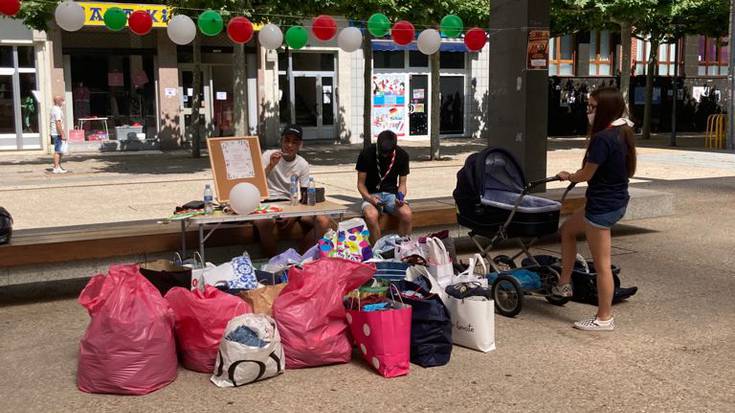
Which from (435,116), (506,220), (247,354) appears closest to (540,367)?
(506,220)

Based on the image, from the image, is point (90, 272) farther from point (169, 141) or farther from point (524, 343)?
point (169, 141)

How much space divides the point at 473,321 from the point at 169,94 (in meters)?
20.0

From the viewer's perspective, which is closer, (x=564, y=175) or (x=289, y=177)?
(x=564, y=175)

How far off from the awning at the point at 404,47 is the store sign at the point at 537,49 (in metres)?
17.4

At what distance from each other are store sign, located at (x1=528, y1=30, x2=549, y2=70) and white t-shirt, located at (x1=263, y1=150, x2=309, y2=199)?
3.19 metres

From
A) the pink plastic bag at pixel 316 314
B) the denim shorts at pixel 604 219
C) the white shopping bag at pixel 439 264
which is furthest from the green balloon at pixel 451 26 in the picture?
the pink plastic bag at pixel 316 314

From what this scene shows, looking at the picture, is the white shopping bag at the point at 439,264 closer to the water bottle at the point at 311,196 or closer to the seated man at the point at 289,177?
the water bottle at the point at 311,196

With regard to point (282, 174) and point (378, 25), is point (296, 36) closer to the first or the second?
point (378, 25)

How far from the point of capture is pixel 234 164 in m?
7.00

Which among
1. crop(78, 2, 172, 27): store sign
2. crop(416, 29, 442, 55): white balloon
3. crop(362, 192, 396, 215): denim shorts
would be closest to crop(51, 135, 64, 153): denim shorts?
crop(78, 2, 172, 27): store sign

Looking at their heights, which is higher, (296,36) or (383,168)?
(296,36)

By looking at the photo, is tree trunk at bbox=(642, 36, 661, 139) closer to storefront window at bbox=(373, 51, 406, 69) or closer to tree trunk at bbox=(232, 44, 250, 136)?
storefront window at bbox=(373, 51, 406, 69)

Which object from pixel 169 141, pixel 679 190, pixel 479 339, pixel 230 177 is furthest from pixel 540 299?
pixel 169 141

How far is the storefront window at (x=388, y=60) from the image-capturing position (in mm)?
26953
